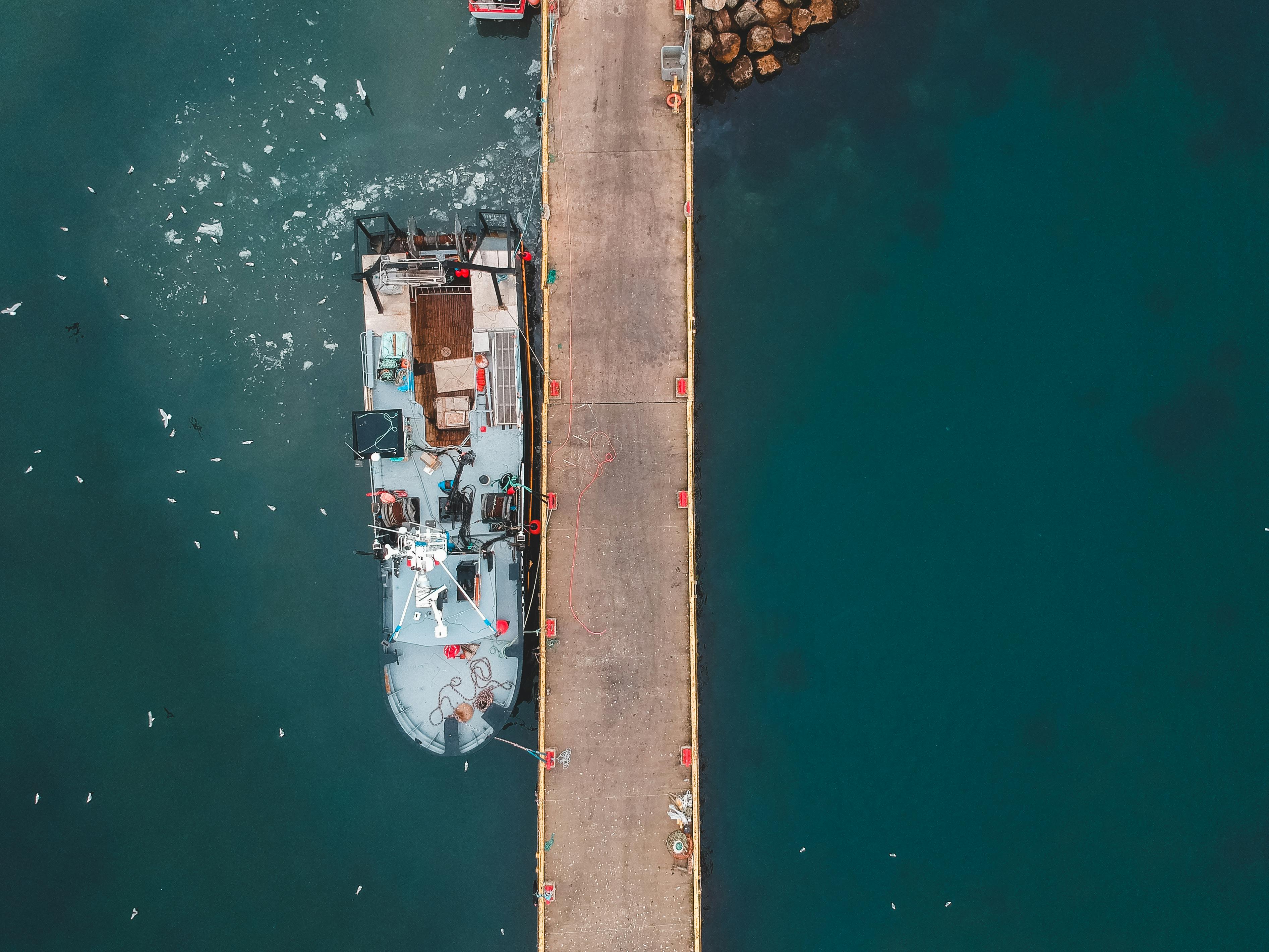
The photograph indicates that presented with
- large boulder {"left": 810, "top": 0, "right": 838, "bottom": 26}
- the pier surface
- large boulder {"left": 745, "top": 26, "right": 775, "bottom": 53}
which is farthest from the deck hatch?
large boulder {"left": 810, "top": 0, "right": 838, "bottom": 26}

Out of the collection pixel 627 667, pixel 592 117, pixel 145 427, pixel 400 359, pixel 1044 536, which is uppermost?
pixel 592 117

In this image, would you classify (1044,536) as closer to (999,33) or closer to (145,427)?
(999,33)

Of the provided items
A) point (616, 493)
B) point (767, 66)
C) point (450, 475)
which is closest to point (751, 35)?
point (767, 66)

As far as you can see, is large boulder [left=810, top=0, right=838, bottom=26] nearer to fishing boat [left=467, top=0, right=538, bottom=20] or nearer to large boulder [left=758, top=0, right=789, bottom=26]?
large boulder [left=758, top=0, right=789, bottom=26]

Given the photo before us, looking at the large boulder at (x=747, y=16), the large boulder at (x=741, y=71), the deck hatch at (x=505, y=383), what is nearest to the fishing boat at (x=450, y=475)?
the deck hatch at (x=505, y=383)

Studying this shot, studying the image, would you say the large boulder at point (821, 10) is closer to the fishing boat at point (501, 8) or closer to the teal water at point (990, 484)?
the teal water at point (990, 484)

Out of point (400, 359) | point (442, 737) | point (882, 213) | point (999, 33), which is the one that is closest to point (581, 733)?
point (442, 737)
